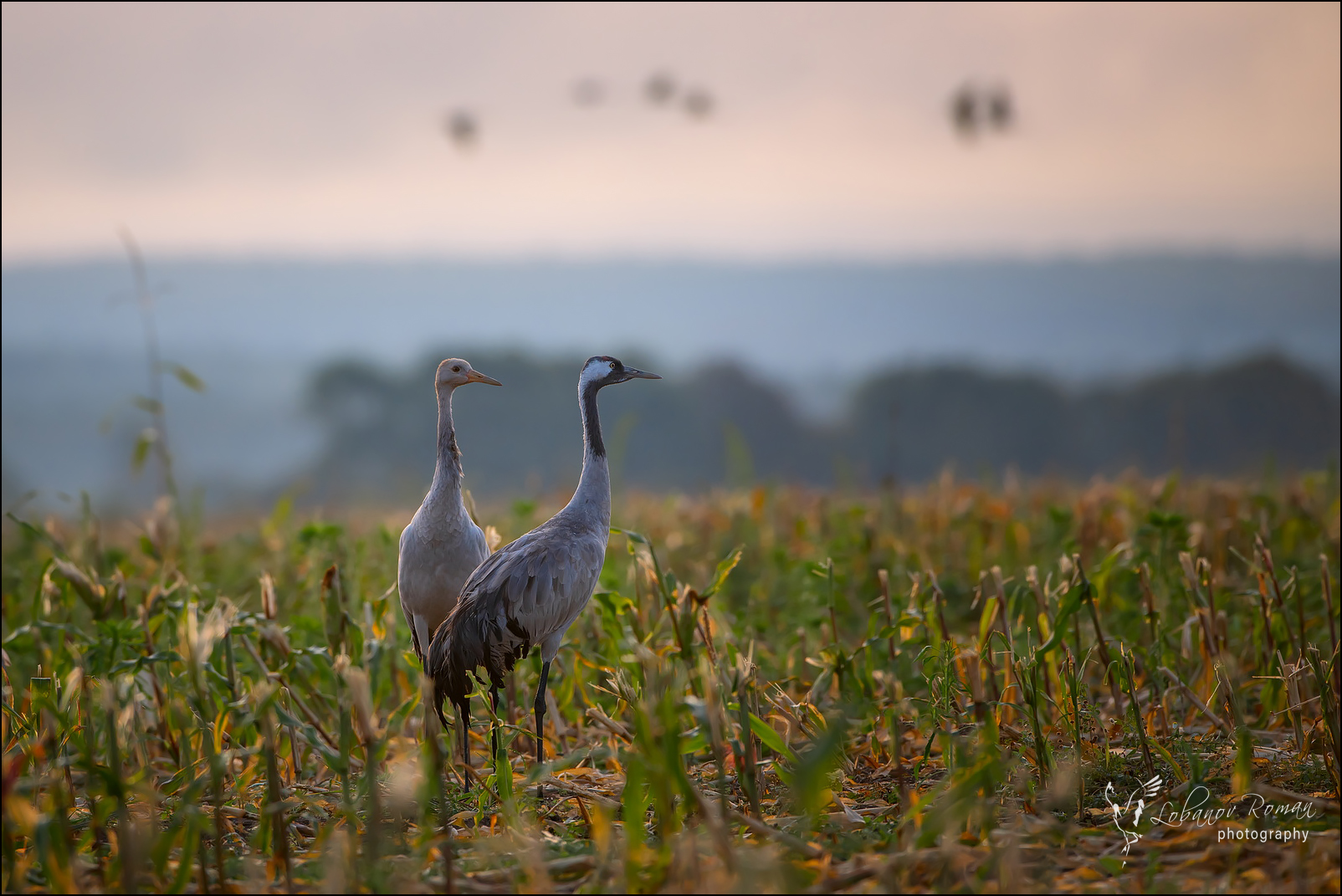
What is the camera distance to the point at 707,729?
10.4ft

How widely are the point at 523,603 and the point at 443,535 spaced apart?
70cm

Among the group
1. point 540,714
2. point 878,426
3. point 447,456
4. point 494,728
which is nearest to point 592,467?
point 447,456

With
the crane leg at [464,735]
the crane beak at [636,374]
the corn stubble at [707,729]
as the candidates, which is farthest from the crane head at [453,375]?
the crane leg at [464,735]

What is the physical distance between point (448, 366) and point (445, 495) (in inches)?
23.9

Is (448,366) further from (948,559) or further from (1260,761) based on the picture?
(948,559)

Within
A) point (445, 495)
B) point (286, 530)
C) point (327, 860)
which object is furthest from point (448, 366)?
point (286, 530)

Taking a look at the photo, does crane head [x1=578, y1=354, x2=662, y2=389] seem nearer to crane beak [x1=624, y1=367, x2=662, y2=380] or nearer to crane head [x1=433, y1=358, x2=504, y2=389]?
crane beak [x1=624, y1=367, x2=662, y2=380]

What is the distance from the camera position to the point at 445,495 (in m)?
4.75

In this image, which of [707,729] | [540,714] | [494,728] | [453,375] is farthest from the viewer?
→ [453,375]

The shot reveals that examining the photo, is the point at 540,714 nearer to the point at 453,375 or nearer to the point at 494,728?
the point at 494,728

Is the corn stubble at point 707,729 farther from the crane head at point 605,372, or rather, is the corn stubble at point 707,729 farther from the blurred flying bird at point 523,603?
the crane head at point 605,372

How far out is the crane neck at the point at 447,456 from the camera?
4.75m

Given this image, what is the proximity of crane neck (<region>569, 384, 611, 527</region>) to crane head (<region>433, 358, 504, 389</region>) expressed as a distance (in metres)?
0.47

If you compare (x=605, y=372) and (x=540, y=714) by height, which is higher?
(x=605, y=372)
